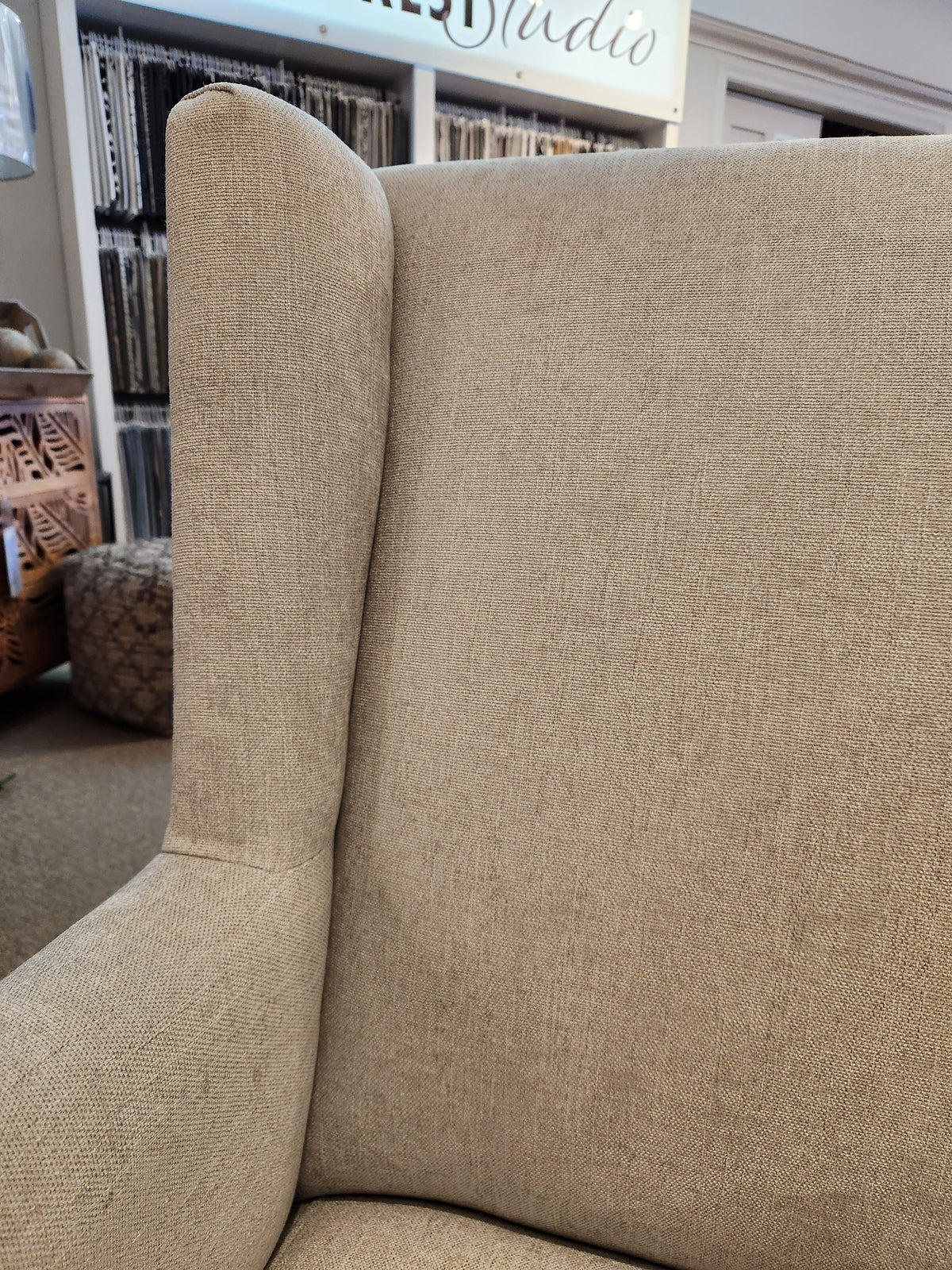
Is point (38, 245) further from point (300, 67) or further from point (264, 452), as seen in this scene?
point (264, 452)

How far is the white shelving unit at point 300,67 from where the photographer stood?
2086 millimetres

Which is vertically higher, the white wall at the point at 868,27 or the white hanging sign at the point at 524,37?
the white wall at the point at 868,27

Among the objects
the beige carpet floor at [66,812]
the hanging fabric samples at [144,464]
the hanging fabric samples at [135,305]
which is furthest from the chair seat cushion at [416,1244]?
the hanging fabric samples at [135,305]

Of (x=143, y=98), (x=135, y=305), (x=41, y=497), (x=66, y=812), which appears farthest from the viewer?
(x=135, y=305)

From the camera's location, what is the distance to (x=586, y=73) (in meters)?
2.59

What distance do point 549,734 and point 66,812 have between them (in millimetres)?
1288

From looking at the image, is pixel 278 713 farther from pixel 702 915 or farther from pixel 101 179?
pixel 101 179

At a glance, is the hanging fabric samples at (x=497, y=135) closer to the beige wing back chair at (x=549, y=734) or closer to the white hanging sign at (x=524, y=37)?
the white hanging sign at (x=524, y=37)

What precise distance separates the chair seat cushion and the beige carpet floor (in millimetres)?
778

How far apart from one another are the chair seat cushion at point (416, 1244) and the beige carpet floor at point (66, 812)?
30.6 inches

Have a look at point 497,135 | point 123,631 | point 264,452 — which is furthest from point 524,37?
point 264,452

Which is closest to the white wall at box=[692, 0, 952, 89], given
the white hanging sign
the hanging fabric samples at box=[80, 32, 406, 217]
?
the white hanging sign

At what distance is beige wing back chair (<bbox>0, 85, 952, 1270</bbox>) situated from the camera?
15.8 inches

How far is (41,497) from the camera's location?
5.81 ft
